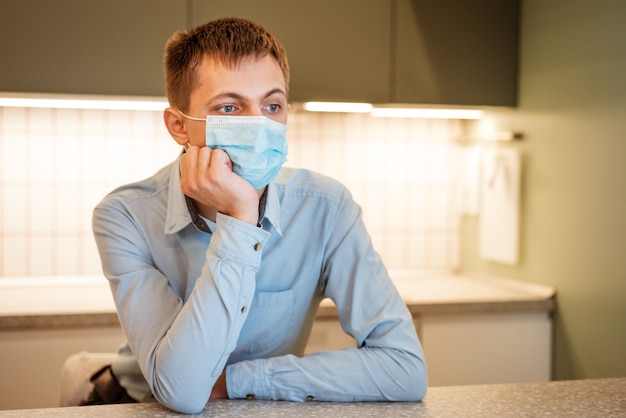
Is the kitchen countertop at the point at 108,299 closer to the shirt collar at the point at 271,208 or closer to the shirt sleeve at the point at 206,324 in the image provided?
the shirt collar at the point at 271,208

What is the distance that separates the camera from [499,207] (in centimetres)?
277

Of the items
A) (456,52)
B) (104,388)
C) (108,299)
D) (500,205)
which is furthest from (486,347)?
(104,388)

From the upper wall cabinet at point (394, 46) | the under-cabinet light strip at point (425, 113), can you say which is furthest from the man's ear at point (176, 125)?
the under-cabinet light strip at point (425, 113)

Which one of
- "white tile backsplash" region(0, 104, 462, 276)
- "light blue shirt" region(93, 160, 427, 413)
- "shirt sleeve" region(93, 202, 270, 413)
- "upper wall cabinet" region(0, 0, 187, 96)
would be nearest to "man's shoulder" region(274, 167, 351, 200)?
"light blue shirt" region(93, 160, 427, 413)

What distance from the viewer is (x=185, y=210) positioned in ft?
4.47

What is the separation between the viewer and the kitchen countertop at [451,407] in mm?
1039

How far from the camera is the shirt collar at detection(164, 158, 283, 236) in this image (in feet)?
4.47

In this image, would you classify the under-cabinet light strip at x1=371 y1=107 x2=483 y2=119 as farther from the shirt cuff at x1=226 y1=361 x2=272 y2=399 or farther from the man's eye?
the shirt cuff at x1=226 y1=361 x2=272 y2=399

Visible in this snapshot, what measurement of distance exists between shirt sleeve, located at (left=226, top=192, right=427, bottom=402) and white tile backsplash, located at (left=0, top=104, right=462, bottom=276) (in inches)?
55.3

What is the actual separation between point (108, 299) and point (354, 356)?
1.33 meters

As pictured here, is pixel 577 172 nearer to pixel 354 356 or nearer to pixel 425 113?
pixel 425 113

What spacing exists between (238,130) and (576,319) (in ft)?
5.29

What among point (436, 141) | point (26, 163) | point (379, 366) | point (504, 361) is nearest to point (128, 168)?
point (26, 163)

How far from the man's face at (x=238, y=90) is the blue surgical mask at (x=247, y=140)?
0.24 ft
